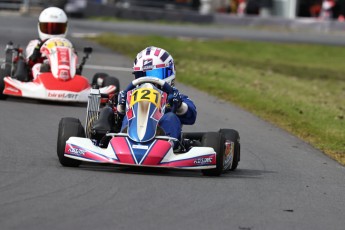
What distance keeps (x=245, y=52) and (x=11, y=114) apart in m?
17.2

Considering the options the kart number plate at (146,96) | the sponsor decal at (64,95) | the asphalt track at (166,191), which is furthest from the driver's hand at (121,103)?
the sponsor decal at (64,95)

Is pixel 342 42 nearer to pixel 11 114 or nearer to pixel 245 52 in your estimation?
pixel 245 52

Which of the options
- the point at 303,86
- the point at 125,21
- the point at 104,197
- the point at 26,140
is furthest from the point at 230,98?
the point at 125,21

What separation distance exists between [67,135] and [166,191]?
1418mm

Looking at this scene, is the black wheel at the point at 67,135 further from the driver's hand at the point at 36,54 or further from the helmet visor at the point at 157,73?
the driver's hand at the point at 36,54

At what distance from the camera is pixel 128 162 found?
8.65 meters

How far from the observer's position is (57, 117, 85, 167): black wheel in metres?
8.98

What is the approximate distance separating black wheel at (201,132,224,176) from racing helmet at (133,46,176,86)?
924 mm

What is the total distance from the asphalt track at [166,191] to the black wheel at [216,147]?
106 millimetres

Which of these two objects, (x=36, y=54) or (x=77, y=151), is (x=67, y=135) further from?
(x=36, y=54)

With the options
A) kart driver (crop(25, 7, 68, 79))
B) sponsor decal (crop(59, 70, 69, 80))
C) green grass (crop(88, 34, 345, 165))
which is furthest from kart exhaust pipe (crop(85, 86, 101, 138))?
kart driver (crop(25, 7, 68, 79))

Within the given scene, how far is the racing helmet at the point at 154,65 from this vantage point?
974cm

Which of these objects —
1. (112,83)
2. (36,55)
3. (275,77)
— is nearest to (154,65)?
(112,83)

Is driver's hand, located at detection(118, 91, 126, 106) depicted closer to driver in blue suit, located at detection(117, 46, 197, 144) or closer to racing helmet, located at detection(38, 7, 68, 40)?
driver in blue suit, located at detection(117, 46, 197, 144)
